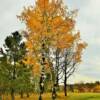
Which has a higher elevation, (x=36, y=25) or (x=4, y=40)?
(x=4, y=40)

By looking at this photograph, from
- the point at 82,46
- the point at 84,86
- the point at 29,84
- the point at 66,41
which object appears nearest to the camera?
the point at 66,41

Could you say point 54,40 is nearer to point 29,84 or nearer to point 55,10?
point 55,10

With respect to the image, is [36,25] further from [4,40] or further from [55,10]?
[4,40]

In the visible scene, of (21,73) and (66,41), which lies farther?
(21,73)

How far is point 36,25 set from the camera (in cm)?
4253

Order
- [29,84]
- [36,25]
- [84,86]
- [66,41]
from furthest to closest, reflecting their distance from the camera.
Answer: [84,86], [29,84], [66,41], [36,25]

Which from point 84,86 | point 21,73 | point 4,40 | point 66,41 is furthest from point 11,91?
point 66,41

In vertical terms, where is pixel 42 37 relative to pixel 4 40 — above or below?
below

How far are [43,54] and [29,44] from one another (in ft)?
5.80

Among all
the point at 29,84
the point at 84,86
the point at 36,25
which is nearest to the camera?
the point at 36,25

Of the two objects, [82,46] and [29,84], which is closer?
[82,46]

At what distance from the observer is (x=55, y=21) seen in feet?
140

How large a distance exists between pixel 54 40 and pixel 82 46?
1980 centimetres

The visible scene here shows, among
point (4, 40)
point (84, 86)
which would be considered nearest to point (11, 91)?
point (4, 40)
